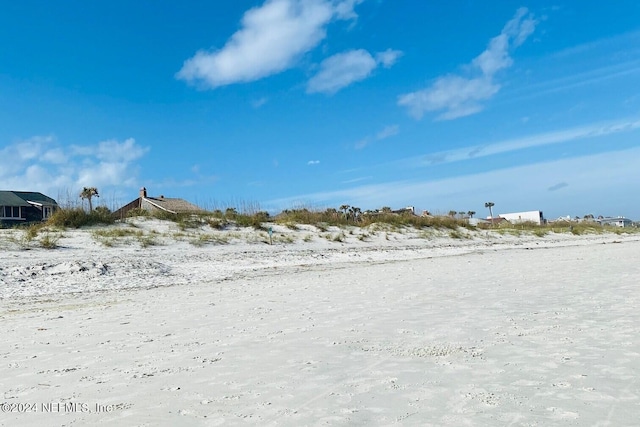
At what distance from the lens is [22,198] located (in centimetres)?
4050

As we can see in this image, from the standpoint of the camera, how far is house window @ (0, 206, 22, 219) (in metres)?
37.7

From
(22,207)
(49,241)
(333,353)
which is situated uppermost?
(22,207)

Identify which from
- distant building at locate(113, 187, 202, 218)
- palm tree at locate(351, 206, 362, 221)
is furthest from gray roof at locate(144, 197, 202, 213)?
palm tree at locate(351, 206, 362, 221)

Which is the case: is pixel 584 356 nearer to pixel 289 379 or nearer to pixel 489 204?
pixel 289 379

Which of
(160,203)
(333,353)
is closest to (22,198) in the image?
(160,203)

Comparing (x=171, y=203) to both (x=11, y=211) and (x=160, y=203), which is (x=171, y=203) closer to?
(x=160, y=203)

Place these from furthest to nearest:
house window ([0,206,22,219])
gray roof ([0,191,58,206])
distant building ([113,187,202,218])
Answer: distant building ([113,187,202,218]) < gray roof ([0,191,58,206]) < house window ([0,206,22,219])

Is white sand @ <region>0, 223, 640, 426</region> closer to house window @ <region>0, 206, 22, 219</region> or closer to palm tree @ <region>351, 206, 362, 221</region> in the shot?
palm tree @ <region>351, 206, 362, 221</region>

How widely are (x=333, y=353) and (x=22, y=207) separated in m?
42.8

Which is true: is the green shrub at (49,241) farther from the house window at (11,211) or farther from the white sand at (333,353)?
the house window at (11,211)

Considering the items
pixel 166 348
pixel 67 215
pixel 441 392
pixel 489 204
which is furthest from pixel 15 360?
pixel 489 204

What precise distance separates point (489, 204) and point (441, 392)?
222ft

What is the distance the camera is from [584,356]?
4.18 meters

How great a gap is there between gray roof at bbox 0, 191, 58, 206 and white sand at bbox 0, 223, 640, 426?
108 feet
